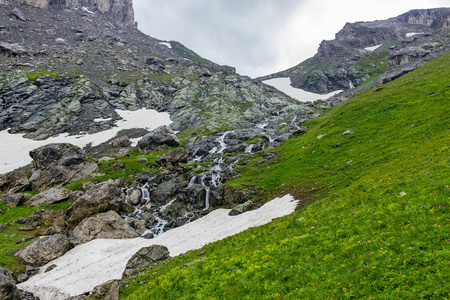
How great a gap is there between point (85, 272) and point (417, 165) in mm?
39264

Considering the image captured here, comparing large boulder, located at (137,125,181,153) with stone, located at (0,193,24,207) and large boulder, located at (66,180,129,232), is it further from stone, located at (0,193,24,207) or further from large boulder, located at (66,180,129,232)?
large boulder, located at (66,180,129,232)

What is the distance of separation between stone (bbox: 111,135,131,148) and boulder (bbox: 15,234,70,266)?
66287 mm

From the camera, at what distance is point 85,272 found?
28.8 metres

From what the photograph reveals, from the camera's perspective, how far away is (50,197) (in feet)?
185

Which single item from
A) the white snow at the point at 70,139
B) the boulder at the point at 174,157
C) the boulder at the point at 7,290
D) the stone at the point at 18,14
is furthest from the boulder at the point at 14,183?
the stone at the point at 18,14

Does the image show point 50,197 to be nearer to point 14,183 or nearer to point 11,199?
point 11,199

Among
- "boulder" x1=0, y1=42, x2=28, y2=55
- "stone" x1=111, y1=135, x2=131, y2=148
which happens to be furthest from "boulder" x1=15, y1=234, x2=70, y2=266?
"boulder" x1=0, y1=42, x2=28, y2=55

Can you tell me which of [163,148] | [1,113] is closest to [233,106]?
[163,148]

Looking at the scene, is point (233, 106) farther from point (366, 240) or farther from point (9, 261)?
point (366, 240)

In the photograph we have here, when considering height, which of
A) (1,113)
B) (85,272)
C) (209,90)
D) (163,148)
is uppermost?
(1,113)

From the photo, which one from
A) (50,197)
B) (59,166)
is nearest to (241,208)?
(50,197)

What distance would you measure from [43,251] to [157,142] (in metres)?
63.2

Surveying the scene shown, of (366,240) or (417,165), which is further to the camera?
(417,165)

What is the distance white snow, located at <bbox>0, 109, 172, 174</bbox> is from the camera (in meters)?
86.8
